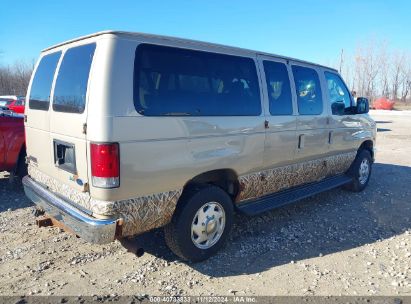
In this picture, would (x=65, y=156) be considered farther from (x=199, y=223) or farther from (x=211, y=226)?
(x=211, y=226)

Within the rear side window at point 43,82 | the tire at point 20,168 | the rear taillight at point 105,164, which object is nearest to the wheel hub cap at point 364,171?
the rear taillight at point 105,164

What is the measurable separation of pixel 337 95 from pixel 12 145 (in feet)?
18.7

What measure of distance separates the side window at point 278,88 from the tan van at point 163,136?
17 millimetres

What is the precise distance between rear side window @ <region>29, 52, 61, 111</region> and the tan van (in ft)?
0.08

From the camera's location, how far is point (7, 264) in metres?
3.54

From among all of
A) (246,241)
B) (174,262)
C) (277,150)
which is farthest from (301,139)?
(174,262)

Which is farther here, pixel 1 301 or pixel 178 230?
pixel 178 230

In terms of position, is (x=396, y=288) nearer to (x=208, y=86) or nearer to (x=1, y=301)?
(x=208, y=86)

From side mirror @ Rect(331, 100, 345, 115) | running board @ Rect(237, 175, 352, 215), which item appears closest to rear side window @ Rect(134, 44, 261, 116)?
running board @ Rect(237, 175, 352, 215)

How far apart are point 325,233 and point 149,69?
3.25 metres

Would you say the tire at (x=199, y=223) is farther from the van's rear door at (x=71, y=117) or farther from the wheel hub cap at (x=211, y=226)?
the van's rear door at (x=71, y=117)

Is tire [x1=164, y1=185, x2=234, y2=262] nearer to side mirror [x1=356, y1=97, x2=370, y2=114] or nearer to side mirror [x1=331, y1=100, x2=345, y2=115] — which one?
side mirror [x1=331, y1=100, x2=345, y2=115]

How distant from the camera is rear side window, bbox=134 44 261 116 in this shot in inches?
118

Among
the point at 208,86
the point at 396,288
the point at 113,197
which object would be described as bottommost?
the point at 396,288
